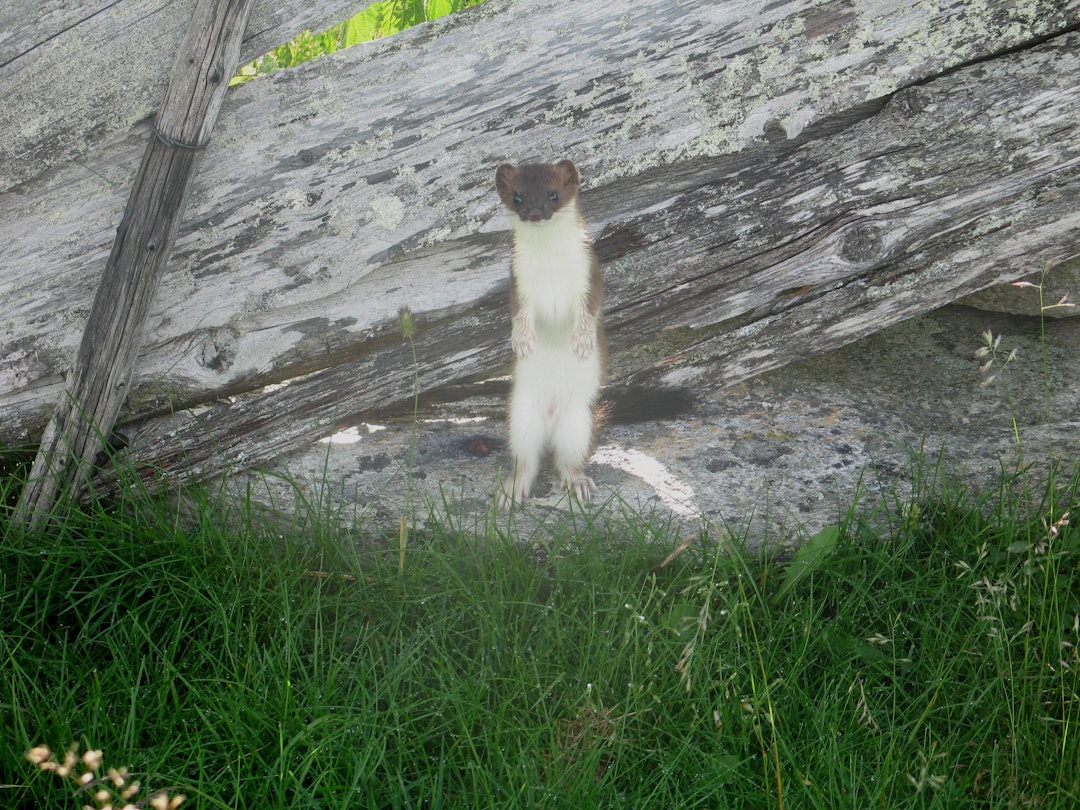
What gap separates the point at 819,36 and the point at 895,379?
1.48 m

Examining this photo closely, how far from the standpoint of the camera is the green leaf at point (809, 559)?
3.21 metres

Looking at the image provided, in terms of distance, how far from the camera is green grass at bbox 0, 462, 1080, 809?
2750 millimetres

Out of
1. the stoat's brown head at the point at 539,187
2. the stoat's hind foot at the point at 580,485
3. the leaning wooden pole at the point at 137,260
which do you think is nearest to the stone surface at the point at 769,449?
the stoat's hind foot at the point at 580,485

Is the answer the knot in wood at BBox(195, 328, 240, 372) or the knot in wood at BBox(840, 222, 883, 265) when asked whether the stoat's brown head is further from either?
the knot in wood at BBox(195, 328, 240, 372)

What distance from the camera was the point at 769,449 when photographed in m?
3.88

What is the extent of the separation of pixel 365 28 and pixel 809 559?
9.30 feet

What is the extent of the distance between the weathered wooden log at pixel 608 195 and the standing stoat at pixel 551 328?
25 centimetres

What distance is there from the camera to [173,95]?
367cm

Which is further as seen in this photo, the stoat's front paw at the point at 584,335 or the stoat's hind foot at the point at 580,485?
the stoat's hind foot at the point at 580,485

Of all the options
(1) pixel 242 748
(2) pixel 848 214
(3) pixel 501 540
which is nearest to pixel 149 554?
(1) pixel 242 748

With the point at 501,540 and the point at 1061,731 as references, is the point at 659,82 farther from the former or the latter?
the point at 1061,731

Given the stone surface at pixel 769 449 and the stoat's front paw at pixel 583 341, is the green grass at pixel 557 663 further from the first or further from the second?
the stoat's front paw at pixel 583 341

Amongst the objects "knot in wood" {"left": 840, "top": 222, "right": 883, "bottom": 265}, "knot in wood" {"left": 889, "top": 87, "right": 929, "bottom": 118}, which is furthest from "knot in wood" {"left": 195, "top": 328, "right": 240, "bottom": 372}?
"knot in wood" {"left": 889, "top": 87, "right": 929, "bottom": 118}

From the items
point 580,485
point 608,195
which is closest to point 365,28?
point 608,195
